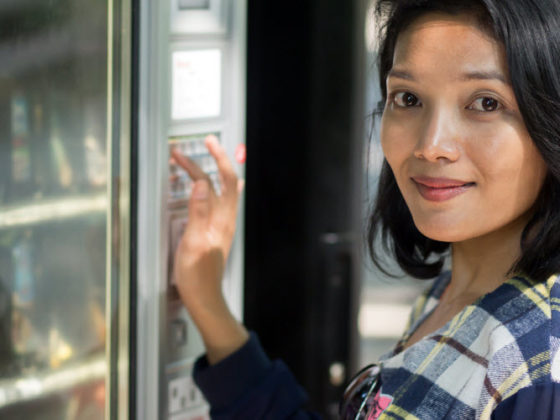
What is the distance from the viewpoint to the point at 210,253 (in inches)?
58.1

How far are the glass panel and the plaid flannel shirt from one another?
1.57 feet

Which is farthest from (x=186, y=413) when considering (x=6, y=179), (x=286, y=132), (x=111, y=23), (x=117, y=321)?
(x=286, y=132)

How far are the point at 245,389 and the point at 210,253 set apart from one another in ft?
0.79

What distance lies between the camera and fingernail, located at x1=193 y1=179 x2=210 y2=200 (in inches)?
56.6

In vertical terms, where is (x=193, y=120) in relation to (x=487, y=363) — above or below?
above

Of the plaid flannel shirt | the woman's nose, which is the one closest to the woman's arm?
the plaid flannel shirt

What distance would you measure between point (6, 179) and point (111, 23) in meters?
0.28

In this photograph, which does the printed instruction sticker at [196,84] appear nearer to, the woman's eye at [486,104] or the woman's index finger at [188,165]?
the woman's index finger at [188,165]

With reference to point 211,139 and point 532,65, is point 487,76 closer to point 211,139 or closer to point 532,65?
point 532,65

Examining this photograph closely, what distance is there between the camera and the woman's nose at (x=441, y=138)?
3.36ft

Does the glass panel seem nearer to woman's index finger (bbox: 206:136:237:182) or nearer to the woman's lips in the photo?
woman's index finger (bbox: 206:136:237:182)

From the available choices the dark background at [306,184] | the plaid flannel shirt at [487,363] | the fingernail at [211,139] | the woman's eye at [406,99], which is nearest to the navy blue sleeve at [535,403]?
the plaid flannel shirt at [487,363]

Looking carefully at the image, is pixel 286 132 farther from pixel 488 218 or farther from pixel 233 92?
pixel 488 218

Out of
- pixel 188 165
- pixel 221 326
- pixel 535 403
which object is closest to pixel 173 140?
pixel 188 165
